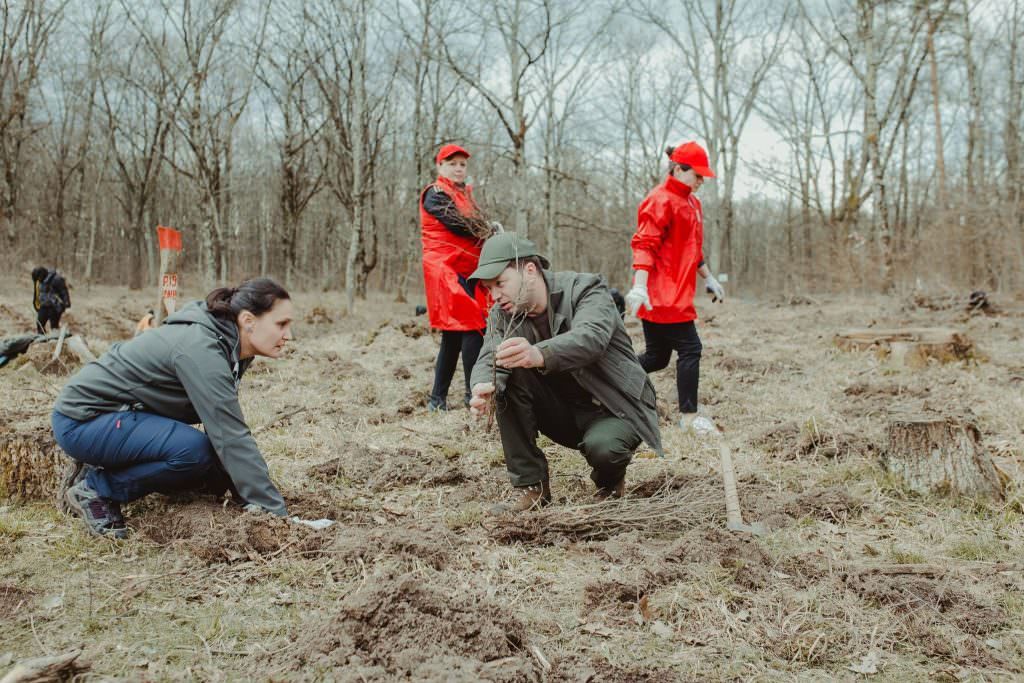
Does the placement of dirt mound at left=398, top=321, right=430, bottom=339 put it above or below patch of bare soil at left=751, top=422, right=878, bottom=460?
above

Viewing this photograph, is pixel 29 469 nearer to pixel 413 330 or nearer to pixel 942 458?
pixel 942 458

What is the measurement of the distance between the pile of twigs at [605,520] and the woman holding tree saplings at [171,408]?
2.53ft

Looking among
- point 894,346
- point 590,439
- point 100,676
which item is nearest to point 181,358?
point 100,676

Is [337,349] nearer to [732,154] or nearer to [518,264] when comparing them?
[518,264]

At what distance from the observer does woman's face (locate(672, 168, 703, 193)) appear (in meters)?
4.57

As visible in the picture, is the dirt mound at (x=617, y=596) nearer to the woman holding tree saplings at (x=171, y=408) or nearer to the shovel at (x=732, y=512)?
the shovel at (x=732, y=512)

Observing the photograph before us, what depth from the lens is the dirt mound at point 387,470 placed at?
3703 millimetres

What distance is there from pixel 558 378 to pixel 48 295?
844 cm

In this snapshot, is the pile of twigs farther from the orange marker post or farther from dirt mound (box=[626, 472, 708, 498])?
the orange marker post

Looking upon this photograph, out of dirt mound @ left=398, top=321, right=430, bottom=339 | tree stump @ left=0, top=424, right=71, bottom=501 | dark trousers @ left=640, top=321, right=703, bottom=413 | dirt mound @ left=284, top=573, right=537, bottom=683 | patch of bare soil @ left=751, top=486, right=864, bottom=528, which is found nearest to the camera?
dirt mound @ left=284, top=573, right=537, bottom=683

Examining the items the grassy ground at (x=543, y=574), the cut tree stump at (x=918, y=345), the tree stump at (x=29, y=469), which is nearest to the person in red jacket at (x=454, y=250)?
the grassy ground at (x=543, y=574)

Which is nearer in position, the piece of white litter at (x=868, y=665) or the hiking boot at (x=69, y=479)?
the piece of white litter at (x=868, y=665)

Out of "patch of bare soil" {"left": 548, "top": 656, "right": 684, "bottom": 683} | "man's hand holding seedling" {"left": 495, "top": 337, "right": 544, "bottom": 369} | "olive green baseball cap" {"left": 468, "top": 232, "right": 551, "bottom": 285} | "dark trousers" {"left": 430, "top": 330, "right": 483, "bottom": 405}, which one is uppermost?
"olive green baseball cap" {"left": 468, "top": 232, "right": 551, "bottom": 285}

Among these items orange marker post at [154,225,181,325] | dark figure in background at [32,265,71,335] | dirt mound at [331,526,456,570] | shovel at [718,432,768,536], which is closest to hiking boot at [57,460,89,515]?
dirt mound at [331,526,456,570]
